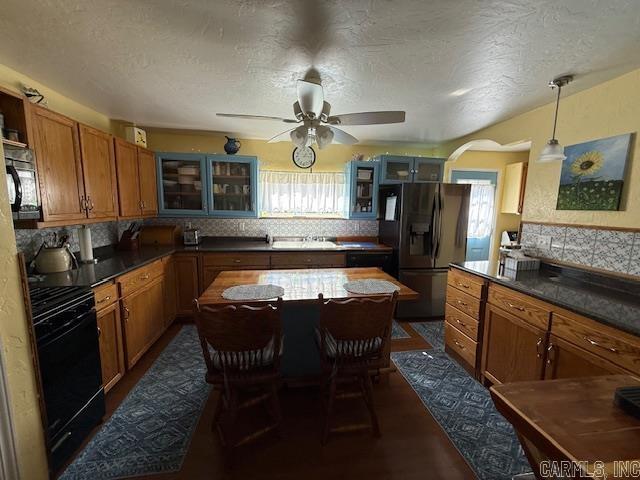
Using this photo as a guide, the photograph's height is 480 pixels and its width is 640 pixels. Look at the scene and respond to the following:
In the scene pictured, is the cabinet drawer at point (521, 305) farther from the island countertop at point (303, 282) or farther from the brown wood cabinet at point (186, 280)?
the brown wood cabinet at point (186, 280)

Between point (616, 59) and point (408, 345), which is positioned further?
point (408, 345)

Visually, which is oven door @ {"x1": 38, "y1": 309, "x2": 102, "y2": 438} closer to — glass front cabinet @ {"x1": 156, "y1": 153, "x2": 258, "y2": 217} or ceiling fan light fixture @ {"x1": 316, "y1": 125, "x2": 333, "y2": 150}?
ceiling fan light fixture @ {"x1": 316, "y1": 125, "x2": 333, "y2": 150}

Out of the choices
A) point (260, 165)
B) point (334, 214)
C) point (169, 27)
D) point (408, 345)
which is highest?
point (169, 27)

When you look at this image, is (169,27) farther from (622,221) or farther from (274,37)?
(622,221)

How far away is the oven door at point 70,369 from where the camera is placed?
4.52ft

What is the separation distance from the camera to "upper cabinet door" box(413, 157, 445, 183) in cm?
378

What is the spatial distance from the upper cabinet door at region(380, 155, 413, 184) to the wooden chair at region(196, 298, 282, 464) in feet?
9.51

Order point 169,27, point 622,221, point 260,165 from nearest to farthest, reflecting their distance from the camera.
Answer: point 169,27, point 622,221, point 260,165

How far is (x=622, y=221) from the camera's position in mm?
1852

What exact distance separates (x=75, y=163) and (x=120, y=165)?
0.63 metres

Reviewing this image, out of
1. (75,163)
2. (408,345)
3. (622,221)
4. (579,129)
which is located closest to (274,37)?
(75,163)

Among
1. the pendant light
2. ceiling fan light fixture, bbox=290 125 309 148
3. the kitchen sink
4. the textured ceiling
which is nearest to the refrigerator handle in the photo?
the textured ceiling

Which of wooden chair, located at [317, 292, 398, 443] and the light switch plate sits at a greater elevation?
the light switch plate

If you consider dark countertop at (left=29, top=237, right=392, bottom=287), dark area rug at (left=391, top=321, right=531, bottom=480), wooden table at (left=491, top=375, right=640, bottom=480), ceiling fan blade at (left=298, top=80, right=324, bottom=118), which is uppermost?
ceiling fan blade at (left=298, top=80, right=324, bottom=118)
